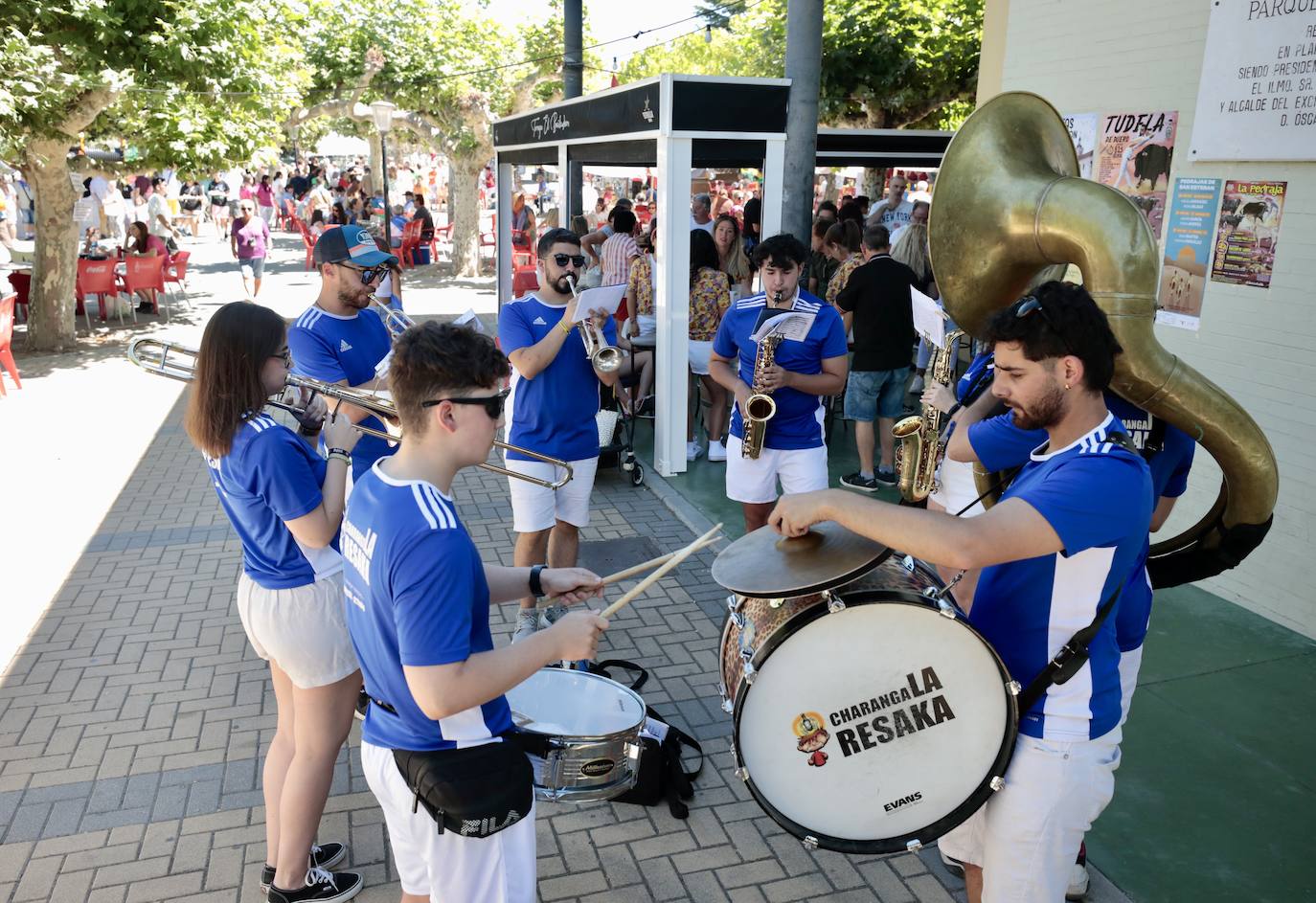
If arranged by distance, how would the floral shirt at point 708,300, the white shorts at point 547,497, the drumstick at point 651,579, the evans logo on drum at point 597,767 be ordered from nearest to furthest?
the drumstick at point 651,579 < the evans logo on drum at point 597,767 < the white shorts at point 547,497 < the floral shirt at point 708,300

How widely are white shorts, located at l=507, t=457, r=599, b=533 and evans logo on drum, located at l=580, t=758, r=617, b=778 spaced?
1777mm

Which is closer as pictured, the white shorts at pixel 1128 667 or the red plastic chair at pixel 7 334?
the white shorts at pixel 1128 667

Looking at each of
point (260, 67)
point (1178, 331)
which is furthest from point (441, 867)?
point (260, 67)

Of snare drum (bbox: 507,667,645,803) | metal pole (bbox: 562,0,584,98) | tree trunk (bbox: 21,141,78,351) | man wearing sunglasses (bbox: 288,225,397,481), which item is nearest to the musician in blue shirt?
snare drum (bbox: 507,667,645,803)

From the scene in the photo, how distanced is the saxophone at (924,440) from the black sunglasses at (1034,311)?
1652mm

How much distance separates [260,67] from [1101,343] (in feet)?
39.1

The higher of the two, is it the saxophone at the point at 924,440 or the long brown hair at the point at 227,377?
the long brown hair at the point at 227,377

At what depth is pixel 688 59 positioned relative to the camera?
51.6 meters

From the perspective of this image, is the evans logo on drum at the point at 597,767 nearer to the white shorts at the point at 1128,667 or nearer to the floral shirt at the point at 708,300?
the white shorts at the point at 1128,667

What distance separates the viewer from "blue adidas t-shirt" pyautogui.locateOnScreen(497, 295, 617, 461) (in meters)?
4.78

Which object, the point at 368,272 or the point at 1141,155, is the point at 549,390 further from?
the point at 1141,155

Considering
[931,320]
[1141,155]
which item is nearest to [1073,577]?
[931,320]

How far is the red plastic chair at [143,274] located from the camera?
45.8 feet

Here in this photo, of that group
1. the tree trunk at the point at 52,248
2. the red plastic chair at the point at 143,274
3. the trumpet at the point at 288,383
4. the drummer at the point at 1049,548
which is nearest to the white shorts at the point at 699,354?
the trumpet at the point at 288,383
